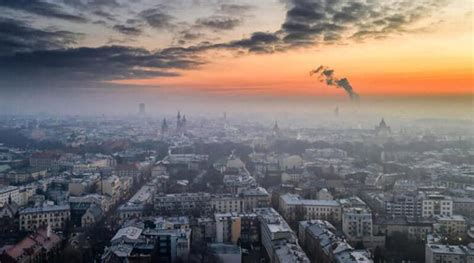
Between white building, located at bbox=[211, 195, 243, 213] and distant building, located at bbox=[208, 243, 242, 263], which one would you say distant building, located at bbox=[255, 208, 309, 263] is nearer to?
distant building, located at bbox=[208, 243, 242, 263]

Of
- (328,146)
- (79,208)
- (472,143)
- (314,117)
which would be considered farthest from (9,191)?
(314,117)

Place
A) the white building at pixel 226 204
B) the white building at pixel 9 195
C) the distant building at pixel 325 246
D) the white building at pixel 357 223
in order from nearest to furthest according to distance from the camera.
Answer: the distant building at pixel 325 246, the white building at pixel 357 223, the white building at pixel 226 204, the white building at pixel 9 195

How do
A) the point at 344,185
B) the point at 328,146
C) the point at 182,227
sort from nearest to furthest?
the point at 182,227 → the point at 344,185 → the point at 328,146

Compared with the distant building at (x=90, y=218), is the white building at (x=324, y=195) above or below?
above

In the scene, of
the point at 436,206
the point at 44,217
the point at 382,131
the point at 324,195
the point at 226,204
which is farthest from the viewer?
the point at 382,131

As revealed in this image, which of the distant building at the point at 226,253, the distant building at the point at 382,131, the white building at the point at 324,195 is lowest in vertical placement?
the distant building at the point at 226,253

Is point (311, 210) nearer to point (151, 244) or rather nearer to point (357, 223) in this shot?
point (357, 223)

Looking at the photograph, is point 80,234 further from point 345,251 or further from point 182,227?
point 345,251

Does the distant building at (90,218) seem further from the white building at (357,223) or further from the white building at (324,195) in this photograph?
the white building at (324,195)

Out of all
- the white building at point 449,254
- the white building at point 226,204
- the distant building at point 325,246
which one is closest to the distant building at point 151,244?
the distant building at point 325,246

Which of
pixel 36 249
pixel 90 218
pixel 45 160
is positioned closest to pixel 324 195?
pixel 90 218

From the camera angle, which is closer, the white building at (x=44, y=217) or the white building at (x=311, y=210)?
the white building at (x=44, y=217)
